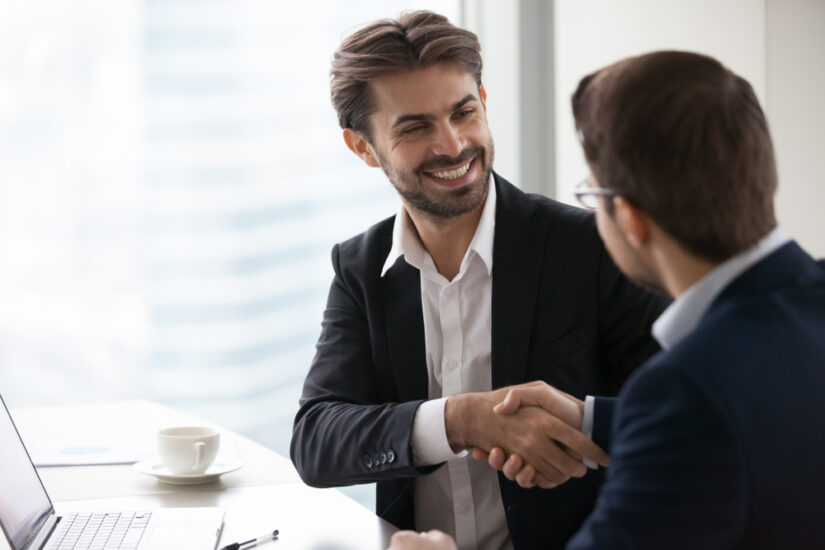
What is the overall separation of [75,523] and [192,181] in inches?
79.0

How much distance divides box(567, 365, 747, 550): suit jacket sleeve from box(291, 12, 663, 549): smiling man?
29.0 inches

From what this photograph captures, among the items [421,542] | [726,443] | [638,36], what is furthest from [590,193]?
[638,36]

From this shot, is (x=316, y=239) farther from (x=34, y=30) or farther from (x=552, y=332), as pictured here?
(x=552, y=332)

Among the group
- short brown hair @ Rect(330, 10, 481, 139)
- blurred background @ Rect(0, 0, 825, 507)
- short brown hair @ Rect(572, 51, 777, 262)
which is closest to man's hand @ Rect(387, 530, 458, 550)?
short brown hair @ Rect(572, 51, 777, 262)

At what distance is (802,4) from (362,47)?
1312 millimetres

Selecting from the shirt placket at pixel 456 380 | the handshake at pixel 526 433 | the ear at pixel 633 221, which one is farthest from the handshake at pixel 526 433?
the ear at pixel 633 221

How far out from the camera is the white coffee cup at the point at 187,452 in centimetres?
188

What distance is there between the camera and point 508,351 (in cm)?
187

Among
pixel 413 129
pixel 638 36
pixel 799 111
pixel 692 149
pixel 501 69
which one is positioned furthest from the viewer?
pixel 501 69

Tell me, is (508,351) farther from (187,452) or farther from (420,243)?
(187,452)

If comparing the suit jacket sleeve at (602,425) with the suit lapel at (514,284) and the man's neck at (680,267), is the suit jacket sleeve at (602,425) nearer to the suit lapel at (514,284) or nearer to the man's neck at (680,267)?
the suit lapel at (514,284)

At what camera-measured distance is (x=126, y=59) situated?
338 cm

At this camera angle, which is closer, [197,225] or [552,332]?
[552,332]

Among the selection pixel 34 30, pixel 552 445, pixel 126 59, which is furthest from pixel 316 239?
pixel 552 445
